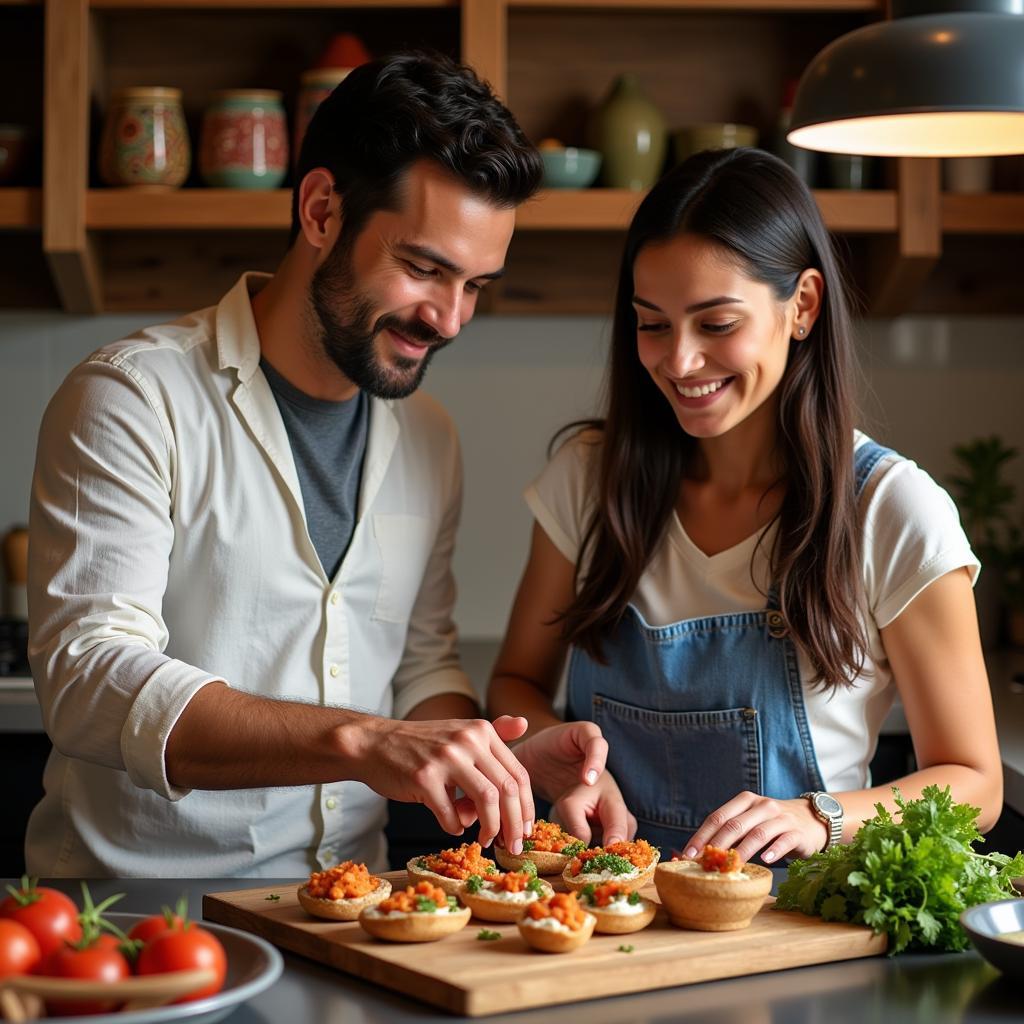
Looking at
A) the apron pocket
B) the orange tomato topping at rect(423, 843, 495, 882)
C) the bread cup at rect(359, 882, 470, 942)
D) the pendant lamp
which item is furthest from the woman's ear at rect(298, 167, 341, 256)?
the bread cup at rect(359, 882, 470, 942)

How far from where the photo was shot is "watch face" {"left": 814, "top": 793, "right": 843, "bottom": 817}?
1.57 meters

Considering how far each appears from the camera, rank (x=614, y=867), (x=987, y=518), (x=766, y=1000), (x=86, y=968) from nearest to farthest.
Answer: (x=86, y=968) < (x=766, y=1000) < (x=614, y=867) < (x=987, y=518)

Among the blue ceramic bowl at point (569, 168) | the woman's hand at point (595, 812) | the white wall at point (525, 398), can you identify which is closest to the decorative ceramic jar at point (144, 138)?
the white wall at point (525, 398)

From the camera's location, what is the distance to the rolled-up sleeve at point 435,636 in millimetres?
2016

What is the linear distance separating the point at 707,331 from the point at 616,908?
788 millimetres

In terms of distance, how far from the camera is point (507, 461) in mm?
3174

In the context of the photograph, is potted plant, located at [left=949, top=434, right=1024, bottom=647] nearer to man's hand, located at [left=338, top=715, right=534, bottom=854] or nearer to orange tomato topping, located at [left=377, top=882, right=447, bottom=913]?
man's hand, located at [left=338, top=715, right=534, bottom=854]

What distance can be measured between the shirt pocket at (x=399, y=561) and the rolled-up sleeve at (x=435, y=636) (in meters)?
0.05

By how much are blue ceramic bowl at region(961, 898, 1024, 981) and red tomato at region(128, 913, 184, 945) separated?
24.8 inches

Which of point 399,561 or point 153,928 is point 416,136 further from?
point 153,928

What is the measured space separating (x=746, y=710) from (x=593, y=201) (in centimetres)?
129

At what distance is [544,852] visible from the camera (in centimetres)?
151

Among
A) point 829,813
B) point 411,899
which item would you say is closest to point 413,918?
point 411,899

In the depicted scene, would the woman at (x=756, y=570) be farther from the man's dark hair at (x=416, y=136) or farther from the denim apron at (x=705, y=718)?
the man's dark hair at (x=416, y=136)
